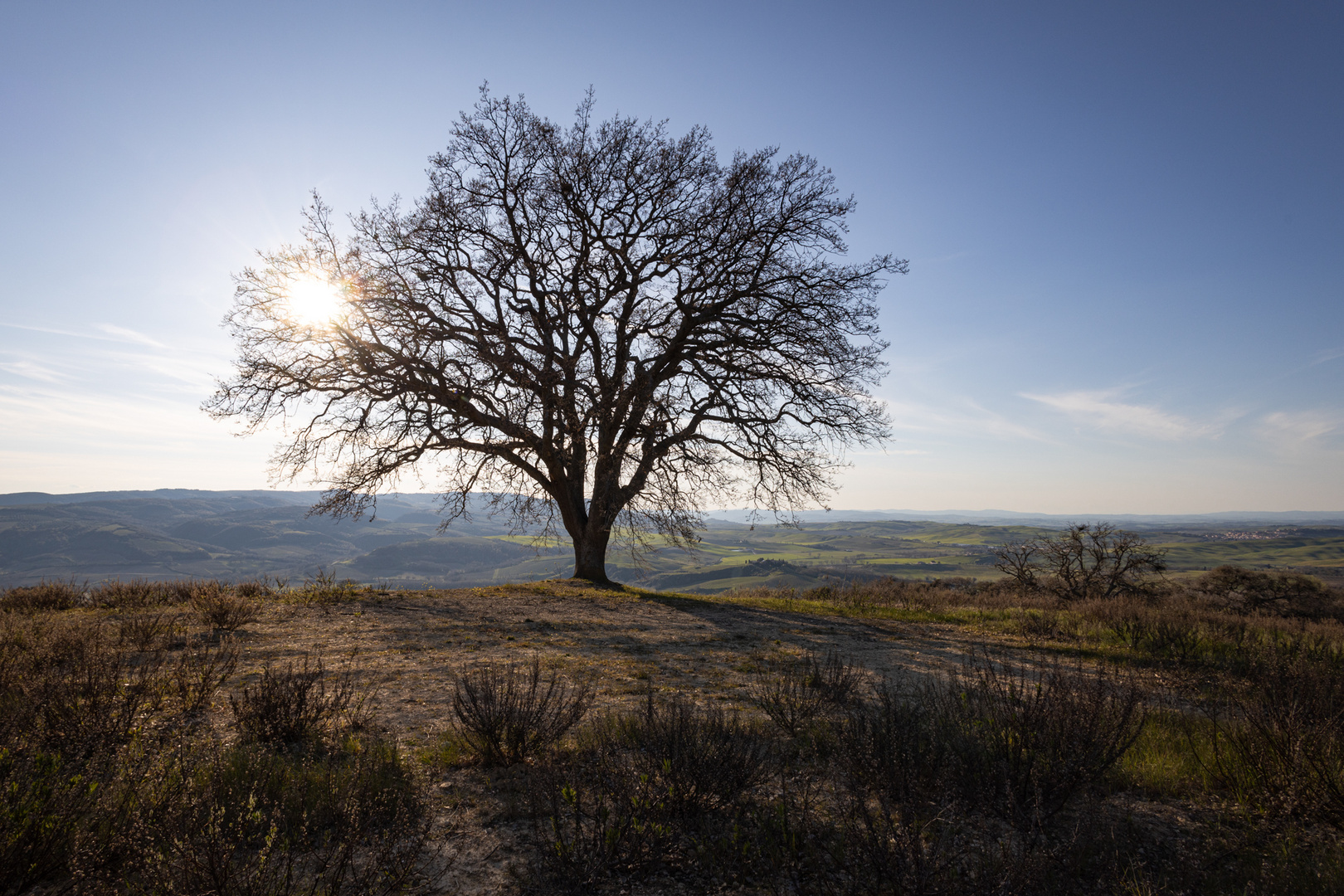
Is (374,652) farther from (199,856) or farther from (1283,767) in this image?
(1283,767)

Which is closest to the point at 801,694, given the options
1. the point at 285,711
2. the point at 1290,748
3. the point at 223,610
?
the point at 1290,748

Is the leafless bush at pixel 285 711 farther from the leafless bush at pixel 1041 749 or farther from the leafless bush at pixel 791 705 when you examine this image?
the leafless bush at pixel 1041 749

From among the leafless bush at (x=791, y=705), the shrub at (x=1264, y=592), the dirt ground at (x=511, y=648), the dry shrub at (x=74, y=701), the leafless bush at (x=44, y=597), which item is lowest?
the shrub at (x=1264, y=592)

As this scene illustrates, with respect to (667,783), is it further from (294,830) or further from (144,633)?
(144,633)

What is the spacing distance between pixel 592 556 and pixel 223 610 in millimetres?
10310

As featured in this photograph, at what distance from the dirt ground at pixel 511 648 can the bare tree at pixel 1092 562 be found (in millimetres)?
9964

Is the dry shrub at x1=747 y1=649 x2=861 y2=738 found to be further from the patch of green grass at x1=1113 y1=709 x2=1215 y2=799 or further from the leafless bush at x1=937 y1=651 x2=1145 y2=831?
the patch of green grass at x1=1113 y1=709 x2=1215 y2=799

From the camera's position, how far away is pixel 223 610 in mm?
8406

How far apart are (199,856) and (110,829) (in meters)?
1.00

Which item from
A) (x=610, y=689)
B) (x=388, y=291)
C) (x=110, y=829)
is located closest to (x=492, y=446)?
(x=388, y=291)

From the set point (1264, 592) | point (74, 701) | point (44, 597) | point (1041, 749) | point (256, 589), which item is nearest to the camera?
point (1041, 749)

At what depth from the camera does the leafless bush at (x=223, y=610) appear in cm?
842

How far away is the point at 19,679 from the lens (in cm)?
471

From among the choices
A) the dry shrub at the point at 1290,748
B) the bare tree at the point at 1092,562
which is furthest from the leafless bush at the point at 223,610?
the bare tree at the point at 1092,562
